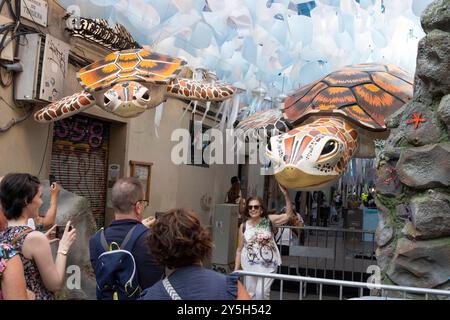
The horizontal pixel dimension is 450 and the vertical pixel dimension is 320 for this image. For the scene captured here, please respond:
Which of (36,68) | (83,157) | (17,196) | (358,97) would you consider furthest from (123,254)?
(83,157)

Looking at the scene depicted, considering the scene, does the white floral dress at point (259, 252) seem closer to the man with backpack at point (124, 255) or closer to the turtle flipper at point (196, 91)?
the man with backpack at point (124, 255)

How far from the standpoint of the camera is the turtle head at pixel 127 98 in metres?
→ 5.53

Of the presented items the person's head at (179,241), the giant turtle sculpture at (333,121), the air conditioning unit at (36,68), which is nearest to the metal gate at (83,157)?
the air conditioning unit at (36,68)

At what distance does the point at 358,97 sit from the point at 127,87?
284 centimetres

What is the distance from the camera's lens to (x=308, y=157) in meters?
4.91

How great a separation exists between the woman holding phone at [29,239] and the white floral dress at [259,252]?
247 cm

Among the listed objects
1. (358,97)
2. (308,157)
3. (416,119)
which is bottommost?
(308,157)

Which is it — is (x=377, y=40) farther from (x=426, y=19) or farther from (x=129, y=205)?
(x=129, y=205)

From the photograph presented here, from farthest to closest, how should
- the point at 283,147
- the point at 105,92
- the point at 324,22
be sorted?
the point at 324,22, the point at 105,92, the point at 283,147

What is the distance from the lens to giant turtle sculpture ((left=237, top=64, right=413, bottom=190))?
496cm

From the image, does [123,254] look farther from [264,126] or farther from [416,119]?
[264,126]

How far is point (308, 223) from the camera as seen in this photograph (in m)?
16.7

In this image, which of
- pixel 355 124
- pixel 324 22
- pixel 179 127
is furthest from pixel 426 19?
pixel 179 127

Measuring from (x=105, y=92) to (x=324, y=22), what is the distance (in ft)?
12.7
